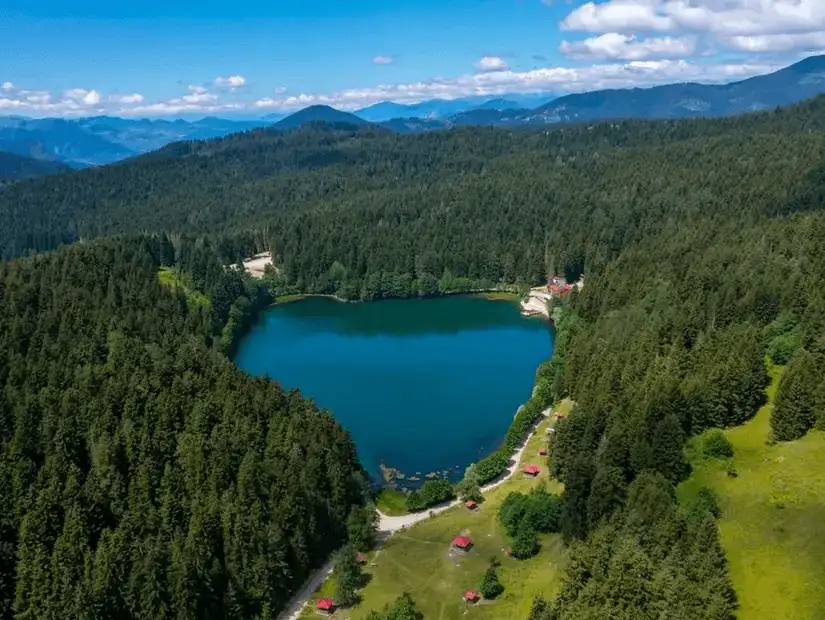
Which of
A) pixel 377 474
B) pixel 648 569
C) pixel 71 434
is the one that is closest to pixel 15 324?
pixel 71 434

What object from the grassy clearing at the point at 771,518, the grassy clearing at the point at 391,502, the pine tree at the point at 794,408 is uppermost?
the pine tree at the point at 794,408

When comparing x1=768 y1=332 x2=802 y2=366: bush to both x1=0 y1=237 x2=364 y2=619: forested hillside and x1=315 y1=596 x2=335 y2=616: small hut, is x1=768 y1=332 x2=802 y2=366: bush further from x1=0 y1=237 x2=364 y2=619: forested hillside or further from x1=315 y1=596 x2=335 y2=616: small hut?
x1=315 y1=596 x2=335 y2=616: small hut

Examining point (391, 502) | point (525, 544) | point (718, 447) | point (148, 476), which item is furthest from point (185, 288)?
Answer: point (718, 447)

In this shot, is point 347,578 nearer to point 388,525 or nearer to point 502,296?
point 388,525

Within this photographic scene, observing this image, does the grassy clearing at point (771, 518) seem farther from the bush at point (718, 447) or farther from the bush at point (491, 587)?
the bush at point (491, 587)

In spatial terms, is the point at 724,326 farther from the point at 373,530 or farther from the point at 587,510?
the point at 373,530

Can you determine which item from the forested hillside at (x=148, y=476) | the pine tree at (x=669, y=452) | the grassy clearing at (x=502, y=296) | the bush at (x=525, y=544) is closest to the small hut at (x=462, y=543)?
the bush at (x=525, y=544)
